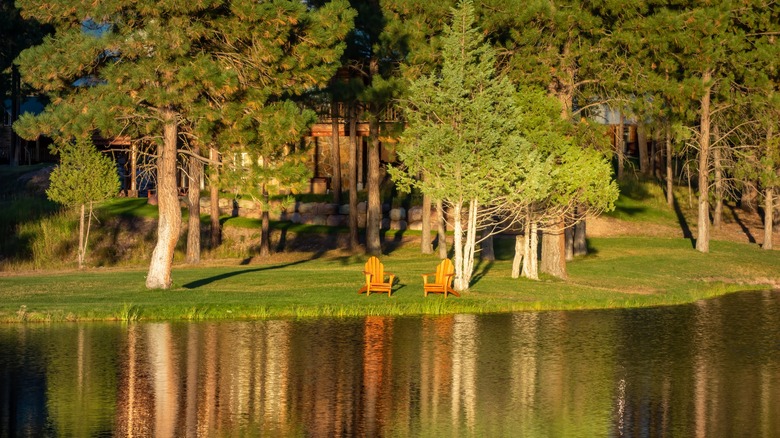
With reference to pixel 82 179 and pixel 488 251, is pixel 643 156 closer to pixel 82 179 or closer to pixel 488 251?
pixel 488 251

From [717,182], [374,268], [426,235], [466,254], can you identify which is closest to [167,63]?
[374,268]

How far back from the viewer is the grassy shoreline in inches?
1190

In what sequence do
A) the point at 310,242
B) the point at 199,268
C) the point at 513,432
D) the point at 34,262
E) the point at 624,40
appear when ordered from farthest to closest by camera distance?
the point at 310,242
the point at 34,262
the point at 199,268
the point at 624,40
the point at 513,432

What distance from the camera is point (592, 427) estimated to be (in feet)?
56.1

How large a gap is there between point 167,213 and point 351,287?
6301mm

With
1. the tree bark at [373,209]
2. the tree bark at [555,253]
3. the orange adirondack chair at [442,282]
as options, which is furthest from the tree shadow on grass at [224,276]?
the tree bark at [555,253]

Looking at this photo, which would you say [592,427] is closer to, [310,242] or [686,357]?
[686,357]

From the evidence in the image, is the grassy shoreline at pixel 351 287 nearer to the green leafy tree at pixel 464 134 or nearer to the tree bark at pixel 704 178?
the tree bark at pixel 704 178

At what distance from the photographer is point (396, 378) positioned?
69.1 ft

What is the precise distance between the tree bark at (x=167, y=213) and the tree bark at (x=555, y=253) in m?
13.4

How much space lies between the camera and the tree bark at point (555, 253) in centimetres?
3984

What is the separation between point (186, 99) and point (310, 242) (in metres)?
23.1

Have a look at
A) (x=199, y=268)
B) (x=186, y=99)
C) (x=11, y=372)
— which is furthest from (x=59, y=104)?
(x=11, y=372)

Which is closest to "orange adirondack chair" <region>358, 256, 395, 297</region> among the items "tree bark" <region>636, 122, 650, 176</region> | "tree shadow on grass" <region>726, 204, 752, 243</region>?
"tree shadow on grass" <region>726, 204, 752, 243</region>
